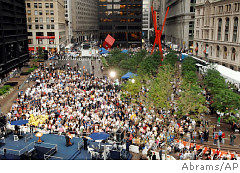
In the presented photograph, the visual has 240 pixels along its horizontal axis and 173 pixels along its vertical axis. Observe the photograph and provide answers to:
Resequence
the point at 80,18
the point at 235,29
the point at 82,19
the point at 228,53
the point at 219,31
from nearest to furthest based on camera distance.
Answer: the point at 235,29 < the point at 228,53 < the point at 219,31 < the point at 80,18 < the point at 82,19

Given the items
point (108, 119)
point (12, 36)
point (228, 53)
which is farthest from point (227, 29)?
point (12, 36)

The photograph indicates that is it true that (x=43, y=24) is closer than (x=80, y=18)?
Yes

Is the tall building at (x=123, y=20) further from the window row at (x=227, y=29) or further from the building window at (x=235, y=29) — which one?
the building window at (x=235, y=29)

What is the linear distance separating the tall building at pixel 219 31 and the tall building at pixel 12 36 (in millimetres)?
51462

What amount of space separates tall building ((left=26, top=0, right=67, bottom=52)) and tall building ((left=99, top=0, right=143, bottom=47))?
34891 millimetres

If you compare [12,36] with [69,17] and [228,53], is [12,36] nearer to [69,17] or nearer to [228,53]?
[228,53]

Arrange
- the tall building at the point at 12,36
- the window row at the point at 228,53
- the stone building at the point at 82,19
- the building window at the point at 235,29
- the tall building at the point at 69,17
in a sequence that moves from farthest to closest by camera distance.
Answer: the stone building at the point at 82,19
the tall building at the point at 69,17
the window row at the point at 228,53
the building window at the point at 235,29
the tall building at the point at 12,36

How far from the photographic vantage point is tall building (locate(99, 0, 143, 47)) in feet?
417

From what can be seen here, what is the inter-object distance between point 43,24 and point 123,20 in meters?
45.2

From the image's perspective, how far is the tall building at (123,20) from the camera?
417ft

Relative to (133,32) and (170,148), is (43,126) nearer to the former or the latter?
(170,148)

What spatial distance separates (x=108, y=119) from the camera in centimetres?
2770

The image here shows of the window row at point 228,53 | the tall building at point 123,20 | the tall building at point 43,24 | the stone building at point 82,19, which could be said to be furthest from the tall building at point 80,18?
the window row at point 228,53

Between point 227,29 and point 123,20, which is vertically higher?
point 123,20
